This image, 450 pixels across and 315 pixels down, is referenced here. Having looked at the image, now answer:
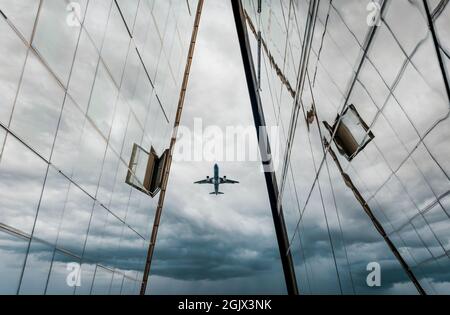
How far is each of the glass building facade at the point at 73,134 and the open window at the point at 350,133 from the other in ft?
21.9

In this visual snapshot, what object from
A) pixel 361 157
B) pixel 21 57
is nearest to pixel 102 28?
pixel 21 57

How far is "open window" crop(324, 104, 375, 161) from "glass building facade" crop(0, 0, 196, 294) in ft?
21.9

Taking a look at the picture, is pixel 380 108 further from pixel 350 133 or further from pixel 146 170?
pixel 146 170

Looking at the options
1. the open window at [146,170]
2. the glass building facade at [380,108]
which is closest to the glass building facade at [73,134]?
the open window at [146,170]

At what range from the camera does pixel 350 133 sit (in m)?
7.71

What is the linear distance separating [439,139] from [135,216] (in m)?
12.9

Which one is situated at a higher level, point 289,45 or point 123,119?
point 289,45

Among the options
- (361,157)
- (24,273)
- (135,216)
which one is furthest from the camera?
(135,216)

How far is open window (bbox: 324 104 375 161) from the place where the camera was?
7.14 meters

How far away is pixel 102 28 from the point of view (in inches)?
378

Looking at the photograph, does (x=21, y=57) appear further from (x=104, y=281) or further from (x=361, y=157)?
(x=104, y=281)

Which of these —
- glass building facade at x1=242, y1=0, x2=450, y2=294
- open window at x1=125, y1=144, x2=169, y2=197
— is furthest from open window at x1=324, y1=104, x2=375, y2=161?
open window at x1=125, y1=144, x2=169, y2=197

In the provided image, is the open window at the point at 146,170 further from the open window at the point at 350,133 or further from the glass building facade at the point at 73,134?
the open window at the point at 350,133

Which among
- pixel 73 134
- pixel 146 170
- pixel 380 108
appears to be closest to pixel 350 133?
pixel 380 108
